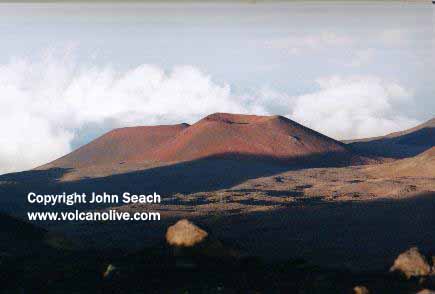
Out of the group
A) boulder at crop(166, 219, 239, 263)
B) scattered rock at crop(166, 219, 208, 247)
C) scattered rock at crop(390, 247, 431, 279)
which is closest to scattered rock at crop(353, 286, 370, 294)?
scattered rock at crop(390, 247, 431, 279)

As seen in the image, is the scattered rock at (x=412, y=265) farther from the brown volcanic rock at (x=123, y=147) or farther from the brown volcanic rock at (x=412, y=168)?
the brown volcanic rock at (x=123, y=147)

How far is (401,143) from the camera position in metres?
67.6

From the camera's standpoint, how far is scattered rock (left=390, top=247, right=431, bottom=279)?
1623 cm

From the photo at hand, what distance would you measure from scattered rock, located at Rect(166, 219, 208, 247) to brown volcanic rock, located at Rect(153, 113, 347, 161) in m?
32.9

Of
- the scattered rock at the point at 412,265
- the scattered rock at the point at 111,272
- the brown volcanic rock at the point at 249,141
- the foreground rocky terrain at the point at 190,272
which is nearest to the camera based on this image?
the foreground rocky terrain at the point at 190,272

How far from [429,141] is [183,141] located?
95.2ft

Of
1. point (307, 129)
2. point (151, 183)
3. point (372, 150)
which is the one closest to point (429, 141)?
point (372, 150)

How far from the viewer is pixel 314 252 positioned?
2058cm

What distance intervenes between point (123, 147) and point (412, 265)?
46243 millimetres

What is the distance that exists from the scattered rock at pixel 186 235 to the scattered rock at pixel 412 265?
5.42 m

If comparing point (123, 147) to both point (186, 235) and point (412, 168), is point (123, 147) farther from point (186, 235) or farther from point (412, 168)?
point (186, 235)

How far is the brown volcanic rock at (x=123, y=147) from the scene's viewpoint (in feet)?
180

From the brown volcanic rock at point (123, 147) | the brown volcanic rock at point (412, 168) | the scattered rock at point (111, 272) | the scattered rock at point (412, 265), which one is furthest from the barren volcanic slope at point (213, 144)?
the scattered rock at point (111, 272)

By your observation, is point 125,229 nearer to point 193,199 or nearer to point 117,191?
point 193,199
